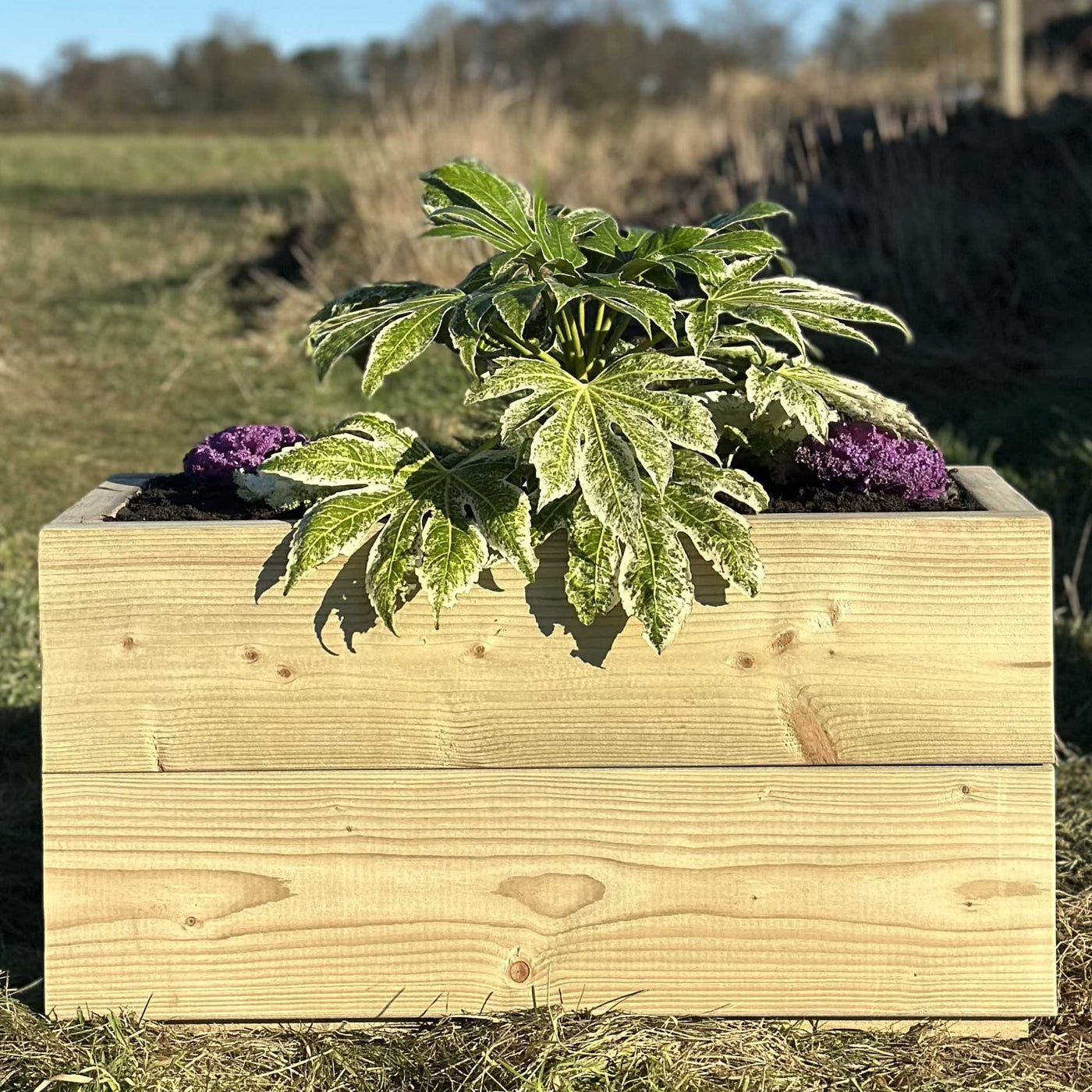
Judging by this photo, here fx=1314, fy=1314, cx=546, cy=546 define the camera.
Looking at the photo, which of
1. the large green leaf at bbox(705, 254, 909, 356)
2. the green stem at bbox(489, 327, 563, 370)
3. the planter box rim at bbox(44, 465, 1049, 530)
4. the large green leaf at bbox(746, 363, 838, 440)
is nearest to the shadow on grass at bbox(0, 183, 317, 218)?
the planter box rim at bbox(44, 465, 1049, 530)

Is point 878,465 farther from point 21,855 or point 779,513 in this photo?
point 21,855

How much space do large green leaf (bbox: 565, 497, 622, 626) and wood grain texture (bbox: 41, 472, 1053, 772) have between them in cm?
6

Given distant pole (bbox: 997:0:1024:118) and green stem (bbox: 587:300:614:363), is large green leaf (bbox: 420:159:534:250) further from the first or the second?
distant pole (bbox: 997:0:1024:118)

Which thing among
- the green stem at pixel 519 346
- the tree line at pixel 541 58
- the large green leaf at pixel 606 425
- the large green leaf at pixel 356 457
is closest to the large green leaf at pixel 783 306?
the large green leaf at pixel 606 425

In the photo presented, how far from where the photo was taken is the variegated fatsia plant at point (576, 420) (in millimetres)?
1590

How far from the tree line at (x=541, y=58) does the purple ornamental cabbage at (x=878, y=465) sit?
84.1 feet

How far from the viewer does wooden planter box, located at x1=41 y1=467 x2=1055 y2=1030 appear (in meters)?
1.67

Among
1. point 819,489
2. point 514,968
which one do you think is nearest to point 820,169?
point 819,489

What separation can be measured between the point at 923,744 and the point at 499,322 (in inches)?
32.5

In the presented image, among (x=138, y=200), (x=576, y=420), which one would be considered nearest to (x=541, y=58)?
(x=138, y=200)

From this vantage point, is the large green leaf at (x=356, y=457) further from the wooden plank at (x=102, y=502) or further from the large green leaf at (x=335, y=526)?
the wooden plank at (x=102, y=502)

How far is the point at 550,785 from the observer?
5.61 feet

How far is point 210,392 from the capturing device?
5703 millimetres

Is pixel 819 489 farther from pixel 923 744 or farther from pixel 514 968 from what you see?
pixel 514 968
